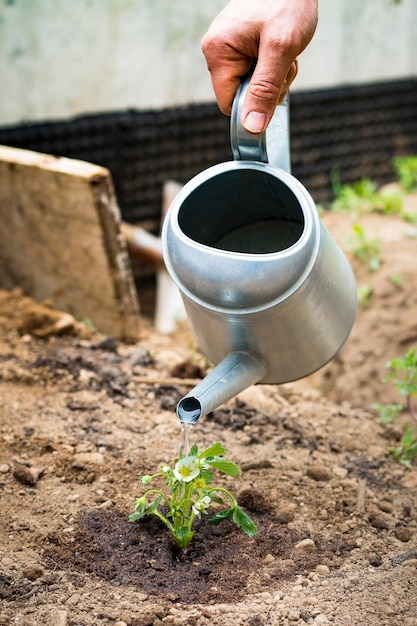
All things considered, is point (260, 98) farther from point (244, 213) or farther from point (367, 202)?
point (367, 202)

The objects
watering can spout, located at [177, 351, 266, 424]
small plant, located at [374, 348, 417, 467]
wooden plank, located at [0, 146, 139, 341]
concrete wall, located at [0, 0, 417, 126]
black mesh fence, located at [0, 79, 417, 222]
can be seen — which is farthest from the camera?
black mesh fence, located at [0, 79, 417, 222]

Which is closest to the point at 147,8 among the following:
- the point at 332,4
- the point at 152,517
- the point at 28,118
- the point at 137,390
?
the point at 28,118

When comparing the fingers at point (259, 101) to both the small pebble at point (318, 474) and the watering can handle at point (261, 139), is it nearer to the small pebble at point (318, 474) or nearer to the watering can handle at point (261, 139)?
the watering can handle at point (261, 139)

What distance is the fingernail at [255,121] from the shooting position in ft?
4.74

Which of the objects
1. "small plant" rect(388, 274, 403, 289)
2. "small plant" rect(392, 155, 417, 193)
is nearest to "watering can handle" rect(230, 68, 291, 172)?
"small plant" rect(388, 274, 403, 289)

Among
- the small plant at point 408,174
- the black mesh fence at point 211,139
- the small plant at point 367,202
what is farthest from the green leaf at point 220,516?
the small plant at point 408,174

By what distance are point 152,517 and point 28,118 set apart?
2.24m

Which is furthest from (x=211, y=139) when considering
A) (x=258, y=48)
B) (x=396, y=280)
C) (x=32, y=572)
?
(x=32, y=572)

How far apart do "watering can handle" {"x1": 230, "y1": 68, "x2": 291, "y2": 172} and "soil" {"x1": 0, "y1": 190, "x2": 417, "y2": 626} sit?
2.36 ft

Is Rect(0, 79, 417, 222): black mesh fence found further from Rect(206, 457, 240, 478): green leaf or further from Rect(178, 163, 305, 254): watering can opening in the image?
Rect(206, 457, 240, 478): green leaf

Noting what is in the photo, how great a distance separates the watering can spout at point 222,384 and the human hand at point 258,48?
45 centimetres

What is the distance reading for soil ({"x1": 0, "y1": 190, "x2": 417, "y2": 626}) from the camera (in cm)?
138

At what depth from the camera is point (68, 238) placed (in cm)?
269

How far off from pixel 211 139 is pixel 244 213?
2247 mm
